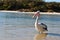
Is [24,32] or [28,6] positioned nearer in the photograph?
[24,32]

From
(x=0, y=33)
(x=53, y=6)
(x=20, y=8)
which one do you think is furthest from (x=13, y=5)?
(x=0, y=33)

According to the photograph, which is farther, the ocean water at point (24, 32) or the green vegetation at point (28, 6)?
the green vegetation at point (28, 6)

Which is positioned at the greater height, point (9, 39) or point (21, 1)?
point (9, 39)

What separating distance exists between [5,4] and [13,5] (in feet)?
4.76

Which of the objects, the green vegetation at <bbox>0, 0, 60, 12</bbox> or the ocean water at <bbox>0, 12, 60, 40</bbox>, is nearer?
the ocean water at <bbox>0, 12, 60, 40</bbox>

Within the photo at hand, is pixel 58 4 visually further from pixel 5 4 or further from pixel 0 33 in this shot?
pixel 0 33

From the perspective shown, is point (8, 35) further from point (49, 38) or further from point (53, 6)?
point (53, 6)

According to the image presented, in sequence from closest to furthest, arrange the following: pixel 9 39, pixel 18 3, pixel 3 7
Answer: pixel 9 39, pixel 3 7, pixel 18 3

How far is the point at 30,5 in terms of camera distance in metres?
44.5

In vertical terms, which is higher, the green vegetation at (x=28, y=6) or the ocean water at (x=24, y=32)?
the ocean water at (x=24, y=32)

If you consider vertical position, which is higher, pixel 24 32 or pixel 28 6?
pixel 24 32

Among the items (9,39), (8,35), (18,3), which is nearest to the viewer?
(9,39)

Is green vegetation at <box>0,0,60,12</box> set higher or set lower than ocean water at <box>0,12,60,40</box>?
lower

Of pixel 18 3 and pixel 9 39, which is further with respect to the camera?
pixel 18 3
